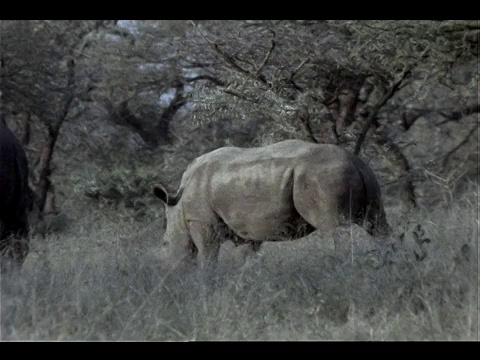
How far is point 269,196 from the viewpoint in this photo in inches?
300

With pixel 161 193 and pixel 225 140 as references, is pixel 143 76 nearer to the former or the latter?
pixel 225 140

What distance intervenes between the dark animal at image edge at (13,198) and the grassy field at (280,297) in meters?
0.61

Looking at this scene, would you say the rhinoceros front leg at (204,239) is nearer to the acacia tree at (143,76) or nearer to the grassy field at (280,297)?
the grassy field at (280,297)

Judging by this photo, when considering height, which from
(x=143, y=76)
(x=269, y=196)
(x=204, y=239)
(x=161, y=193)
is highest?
(x=269, y=196)

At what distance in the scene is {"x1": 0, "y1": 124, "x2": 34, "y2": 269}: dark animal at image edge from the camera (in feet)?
25.1

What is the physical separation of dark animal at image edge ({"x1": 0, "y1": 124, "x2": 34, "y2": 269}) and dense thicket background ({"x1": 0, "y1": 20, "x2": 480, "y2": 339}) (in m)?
0.26

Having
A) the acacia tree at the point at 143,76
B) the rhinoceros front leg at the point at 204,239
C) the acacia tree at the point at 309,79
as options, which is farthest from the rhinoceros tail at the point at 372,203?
the acacia tree at the point at 143,76

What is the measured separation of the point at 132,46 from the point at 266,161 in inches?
368

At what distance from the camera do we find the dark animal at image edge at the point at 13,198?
764 cm

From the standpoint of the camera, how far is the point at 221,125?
17438 millimetres

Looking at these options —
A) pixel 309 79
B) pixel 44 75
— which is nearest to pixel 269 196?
pixel 309 79

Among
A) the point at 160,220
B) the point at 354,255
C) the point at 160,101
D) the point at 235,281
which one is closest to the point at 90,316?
the point at 235,281

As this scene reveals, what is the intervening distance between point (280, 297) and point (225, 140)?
1033 centimetres

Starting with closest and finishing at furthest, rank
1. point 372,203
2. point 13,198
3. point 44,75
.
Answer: point 372,203 < point 13,198 < point 44,75
